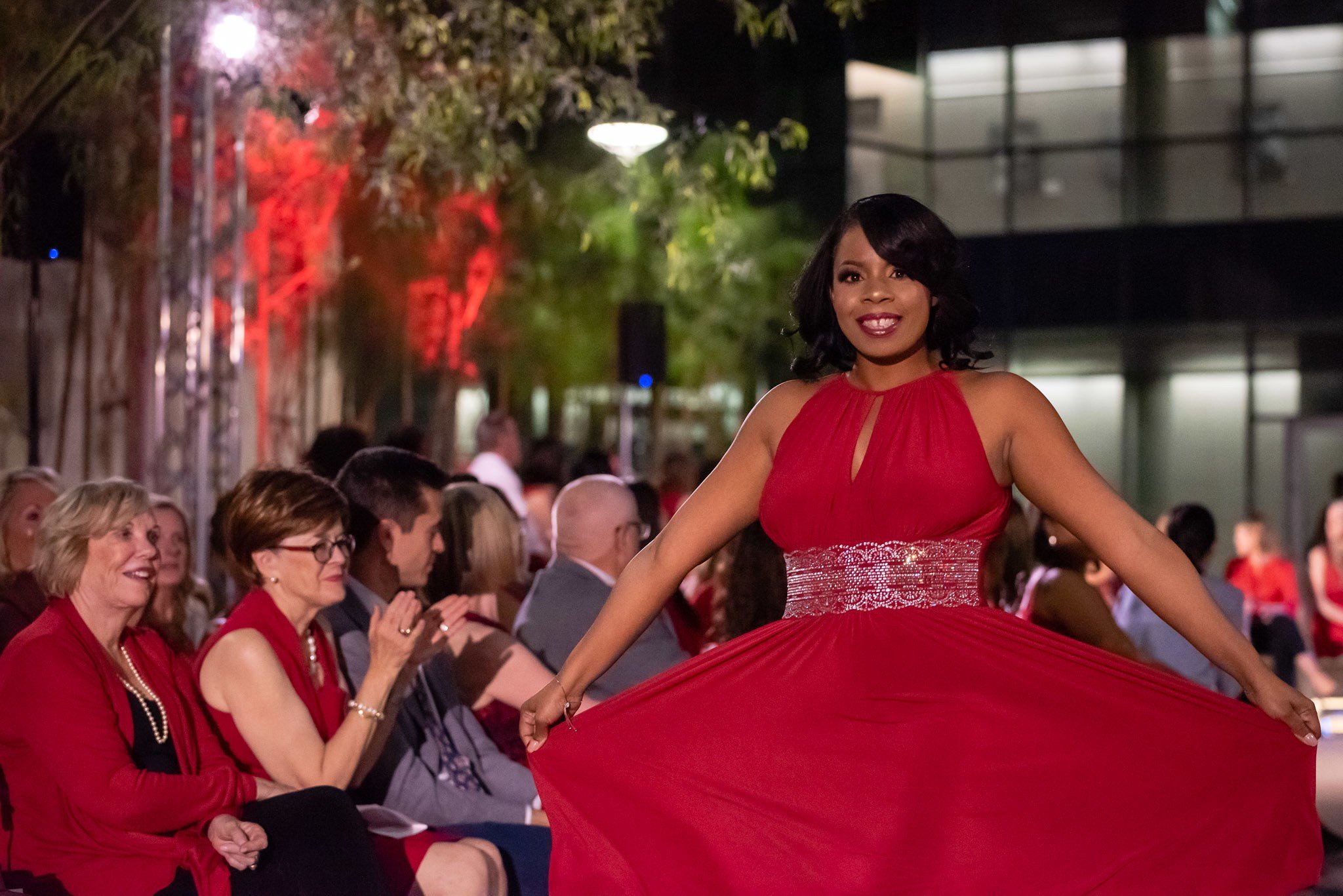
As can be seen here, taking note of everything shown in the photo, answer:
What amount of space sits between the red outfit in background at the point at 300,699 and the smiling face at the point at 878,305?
155 centimetres

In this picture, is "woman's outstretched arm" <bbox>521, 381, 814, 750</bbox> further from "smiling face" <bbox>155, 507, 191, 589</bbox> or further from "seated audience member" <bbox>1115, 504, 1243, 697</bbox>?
"seated audience member" <bbox>1115, 504, 1243, 697</bbox>

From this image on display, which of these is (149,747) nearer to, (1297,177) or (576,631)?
(576,631)

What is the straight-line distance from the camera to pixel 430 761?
3.86 meters

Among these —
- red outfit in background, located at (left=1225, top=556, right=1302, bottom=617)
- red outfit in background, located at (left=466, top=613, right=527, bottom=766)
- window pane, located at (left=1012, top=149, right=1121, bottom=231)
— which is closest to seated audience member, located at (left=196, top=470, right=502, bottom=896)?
red outfit in background, located at (left=466, top=613, right=527, bottom=766)

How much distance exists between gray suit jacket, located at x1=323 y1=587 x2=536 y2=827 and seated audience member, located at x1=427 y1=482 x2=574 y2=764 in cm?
12

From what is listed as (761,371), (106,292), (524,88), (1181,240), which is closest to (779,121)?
(761,371)

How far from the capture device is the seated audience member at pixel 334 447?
621cm

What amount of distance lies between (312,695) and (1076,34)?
1347 centimetres

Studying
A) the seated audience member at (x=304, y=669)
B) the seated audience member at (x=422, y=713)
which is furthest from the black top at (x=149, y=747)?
the seated audience member at (x=422, y=713)

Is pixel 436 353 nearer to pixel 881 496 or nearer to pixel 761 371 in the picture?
pixel 761 371

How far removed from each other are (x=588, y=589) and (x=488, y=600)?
Answer: 0.35m

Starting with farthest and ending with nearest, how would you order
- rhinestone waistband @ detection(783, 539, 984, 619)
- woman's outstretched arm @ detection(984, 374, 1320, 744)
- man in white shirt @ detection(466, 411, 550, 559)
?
man in white shirt @ detection(466, 411, 550, 559), rhinestone waistband @ detection(783, 539, 984, 619), woman's outstretched arm @ detection(984, 374, 1320, 744)

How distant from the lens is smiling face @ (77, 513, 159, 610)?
10.6 feet

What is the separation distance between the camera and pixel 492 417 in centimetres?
928
